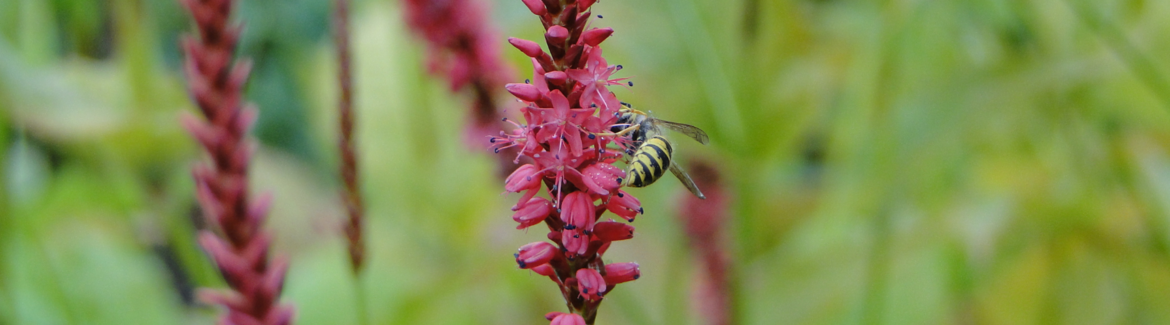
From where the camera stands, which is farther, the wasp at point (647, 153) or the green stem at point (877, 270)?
the green stem at point (877, 270)

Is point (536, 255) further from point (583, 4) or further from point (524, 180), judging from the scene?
point (583, 4)

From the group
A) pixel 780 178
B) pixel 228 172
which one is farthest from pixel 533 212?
pixel 780 178

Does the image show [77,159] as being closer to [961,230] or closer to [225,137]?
[225,137]

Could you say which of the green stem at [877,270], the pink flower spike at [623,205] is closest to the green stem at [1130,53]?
the green stem at [877,270]

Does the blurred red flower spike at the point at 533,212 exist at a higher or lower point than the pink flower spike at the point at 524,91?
lower

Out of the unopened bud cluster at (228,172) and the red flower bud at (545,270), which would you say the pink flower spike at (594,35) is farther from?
the unopened bud cluster at (228,172)

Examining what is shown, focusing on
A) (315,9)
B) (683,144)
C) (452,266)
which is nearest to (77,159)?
(315,9)

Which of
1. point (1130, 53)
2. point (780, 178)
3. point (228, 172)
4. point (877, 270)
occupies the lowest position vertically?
point (780, 178)
